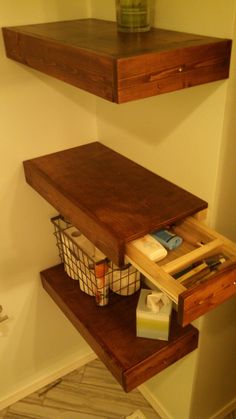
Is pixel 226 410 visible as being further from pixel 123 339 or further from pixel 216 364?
pixel 123 339

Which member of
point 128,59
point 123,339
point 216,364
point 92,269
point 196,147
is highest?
point 128,59

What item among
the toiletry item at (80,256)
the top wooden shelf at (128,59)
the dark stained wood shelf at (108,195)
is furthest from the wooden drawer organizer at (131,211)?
the top wooden shelf at (128,59)

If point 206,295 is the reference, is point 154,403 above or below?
below

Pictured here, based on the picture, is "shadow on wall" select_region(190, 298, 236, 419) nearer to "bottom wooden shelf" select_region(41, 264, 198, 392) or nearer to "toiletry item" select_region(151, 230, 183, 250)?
"bottom wooden shelf" select_region(41, 264, 198, 392)

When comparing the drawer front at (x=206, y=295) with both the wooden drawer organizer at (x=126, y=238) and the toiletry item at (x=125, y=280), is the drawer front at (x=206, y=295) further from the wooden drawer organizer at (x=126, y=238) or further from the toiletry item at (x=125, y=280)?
the toiletry item at (x=125, y=280)

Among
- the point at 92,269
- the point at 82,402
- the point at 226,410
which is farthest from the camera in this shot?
the point at 82,402

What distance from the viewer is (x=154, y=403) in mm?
1546

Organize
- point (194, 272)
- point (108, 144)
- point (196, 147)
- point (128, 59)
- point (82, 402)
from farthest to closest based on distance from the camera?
→ point (82, 402)
point (108, 144)
point (196, 147)
point (194, 272)
point (128, 59)

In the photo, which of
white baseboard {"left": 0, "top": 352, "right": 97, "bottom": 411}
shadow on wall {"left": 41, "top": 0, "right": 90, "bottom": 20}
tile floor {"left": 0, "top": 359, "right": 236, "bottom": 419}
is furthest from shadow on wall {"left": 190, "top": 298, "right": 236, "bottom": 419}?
shadow on wall {"left": 41, "top": 0, "right": 90, "bottom": 20}

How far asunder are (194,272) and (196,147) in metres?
0.31

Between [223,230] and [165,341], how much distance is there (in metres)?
0.36

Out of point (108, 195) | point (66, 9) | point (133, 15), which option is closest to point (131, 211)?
point (108, 195)

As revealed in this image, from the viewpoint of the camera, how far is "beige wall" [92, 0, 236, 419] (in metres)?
0.83

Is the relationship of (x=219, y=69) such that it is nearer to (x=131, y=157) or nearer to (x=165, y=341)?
(x=131, y=157)
